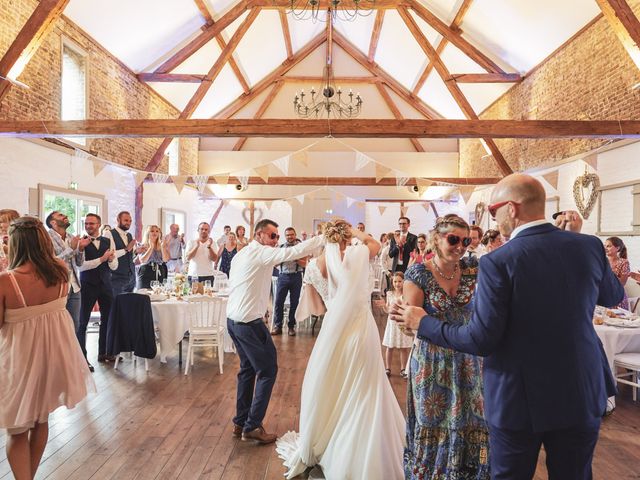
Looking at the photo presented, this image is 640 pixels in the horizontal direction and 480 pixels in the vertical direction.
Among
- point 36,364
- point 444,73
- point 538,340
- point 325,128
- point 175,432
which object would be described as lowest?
point 175,432

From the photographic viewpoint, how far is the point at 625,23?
5668mm

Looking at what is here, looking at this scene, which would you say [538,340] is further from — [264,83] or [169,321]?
[264,83]

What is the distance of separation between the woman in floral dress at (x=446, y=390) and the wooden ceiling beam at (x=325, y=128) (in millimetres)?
5184

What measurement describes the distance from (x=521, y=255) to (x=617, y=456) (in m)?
2.57

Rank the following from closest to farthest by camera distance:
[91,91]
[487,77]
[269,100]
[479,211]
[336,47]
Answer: [91,91] < [487,77] < [479,211] < [336,47] < [269,100]

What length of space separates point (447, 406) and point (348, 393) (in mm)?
761

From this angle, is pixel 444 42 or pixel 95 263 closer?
pixel 95 263

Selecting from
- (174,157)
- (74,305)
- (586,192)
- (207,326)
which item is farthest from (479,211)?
(74,305)

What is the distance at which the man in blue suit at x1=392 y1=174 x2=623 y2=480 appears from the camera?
54.7 inches

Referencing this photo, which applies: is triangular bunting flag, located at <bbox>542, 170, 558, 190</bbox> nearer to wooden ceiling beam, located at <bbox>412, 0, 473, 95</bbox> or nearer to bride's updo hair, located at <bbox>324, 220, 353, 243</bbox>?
wooden ceiling beam, located at <bbox>412, 0, 473, 95</bbox>

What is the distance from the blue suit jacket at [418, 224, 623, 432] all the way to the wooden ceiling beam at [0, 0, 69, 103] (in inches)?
266

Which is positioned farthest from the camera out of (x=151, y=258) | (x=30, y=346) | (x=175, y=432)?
(x=151, y=258)

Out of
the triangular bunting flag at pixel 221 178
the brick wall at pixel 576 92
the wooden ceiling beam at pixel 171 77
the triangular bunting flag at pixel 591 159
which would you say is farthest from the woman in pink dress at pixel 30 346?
the wooden ceiling beam at pixel 171 77

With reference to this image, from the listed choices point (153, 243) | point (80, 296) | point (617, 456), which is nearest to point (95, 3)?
point (153, 243)
